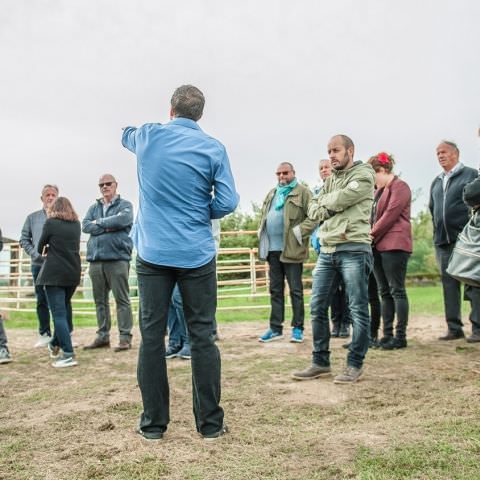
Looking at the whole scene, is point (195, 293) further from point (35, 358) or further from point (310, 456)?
point (35, 358)

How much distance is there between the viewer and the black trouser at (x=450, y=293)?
21.3ft

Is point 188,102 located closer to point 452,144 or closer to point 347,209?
point 347,209

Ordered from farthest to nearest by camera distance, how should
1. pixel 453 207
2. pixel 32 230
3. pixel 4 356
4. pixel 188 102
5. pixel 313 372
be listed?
pixel 32 230
pixel 453 207
pixel 4 356
pixel 313 372
pixel 188 102

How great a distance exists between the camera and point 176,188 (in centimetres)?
319

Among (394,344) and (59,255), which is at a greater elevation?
(59,255)

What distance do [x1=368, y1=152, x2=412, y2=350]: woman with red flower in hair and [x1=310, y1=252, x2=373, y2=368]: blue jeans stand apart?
4.43 ft

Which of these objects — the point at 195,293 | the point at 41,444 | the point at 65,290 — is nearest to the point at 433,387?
the point at 195,293

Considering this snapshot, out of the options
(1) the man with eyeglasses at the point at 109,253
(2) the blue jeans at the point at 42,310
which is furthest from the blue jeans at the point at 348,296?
(2) the blue jeans at the point at 42,310

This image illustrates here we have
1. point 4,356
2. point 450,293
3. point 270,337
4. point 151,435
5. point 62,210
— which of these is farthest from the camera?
point 270,337

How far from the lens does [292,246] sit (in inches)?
256

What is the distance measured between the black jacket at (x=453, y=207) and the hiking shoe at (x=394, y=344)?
1.26 m

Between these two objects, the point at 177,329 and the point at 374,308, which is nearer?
the point at 177,329

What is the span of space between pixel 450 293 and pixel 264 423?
3.85m

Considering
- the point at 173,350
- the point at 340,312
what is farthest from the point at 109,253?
the point at 340,312
